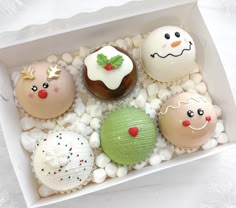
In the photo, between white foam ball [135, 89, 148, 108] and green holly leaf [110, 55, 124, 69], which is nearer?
green holly leaf [110, 55, 124, 69]

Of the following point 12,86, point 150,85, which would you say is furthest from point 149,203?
point 12,86

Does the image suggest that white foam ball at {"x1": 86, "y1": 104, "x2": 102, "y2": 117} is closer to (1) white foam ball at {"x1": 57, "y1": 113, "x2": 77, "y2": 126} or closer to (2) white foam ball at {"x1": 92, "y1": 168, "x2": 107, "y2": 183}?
(1) white foam ball at {"x1": 57, "y1": 113, "x2": 77, "y2": 126}

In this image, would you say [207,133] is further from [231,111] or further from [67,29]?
[67,29]

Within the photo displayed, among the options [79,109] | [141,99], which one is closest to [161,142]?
[141,99]

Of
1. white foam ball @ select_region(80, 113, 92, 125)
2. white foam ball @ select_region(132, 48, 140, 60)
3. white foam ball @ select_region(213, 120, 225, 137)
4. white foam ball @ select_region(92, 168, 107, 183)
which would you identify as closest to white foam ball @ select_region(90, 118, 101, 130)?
white foam ball @ select_region(80, 113, 92, 125)

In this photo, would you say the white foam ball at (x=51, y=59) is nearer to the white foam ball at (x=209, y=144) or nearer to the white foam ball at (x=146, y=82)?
the white foam ball at (x=146, y=82)
